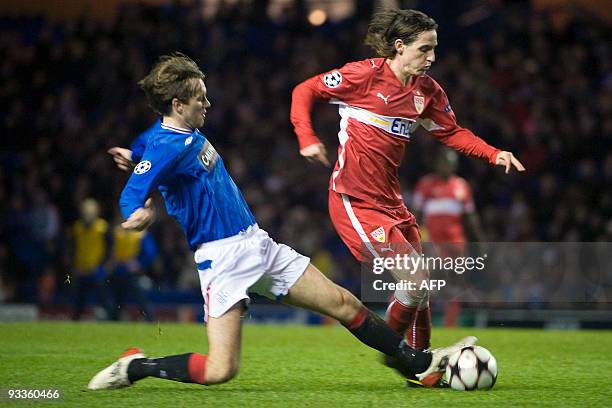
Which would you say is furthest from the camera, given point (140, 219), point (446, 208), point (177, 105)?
point (446, 208)

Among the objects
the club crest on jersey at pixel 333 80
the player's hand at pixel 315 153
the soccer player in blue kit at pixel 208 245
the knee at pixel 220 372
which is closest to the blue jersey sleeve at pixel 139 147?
the soccer player in blue kit at pixel 208 245

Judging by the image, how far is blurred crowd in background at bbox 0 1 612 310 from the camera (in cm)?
1474

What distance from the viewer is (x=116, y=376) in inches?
217

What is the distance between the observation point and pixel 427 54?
6.26 metres

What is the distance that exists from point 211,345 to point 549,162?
34.8 feet

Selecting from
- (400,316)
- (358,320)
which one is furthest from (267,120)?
(358,320)

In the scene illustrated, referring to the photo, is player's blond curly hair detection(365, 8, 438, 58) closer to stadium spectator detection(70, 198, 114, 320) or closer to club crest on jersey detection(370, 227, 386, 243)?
club crest on jersey detection(370, 227, 386, 243)

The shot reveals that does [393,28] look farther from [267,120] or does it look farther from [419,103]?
[267,120]

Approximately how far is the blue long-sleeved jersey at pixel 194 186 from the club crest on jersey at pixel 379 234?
1.06m

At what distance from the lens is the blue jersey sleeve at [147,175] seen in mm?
4996

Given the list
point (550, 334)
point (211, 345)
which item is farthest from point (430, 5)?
point (211, 345)

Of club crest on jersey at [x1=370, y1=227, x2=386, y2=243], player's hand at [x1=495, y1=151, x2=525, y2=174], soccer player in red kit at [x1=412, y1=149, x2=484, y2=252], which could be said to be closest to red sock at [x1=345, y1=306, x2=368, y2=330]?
club crest on jersey at [x1=370, y1=227, x2=386, y2=243]

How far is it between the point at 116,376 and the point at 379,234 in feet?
5.82

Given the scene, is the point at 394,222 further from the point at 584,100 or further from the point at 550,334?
the point at 584,100
